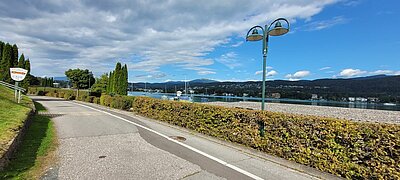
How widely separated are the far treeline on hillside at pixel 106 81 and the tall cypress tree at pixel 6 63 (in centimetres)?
913

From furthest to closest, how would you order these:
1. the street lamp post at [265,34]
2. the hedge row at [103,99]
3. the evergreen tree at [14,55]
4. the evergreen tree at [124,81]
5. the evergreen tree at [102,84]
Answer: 1. the evergreen tree at [102,84]
2. the evergreen tree at [14,55]
3. the evergreen tree at [124,81]
4. the hedge row at [103,99]
5. the street lamp post at [265,34]

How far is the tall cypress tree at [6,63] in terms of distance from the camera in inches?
1051

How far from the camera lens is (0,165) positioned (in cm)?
382

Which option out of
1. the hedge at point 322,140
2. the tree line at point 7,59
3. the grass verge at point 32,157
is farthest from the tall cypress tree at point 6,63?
the hedge at point 322,140

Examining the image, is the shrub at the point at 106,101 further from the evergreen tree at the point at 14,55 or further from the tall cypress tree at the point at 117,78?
the evergreen tree at the point at 14,55

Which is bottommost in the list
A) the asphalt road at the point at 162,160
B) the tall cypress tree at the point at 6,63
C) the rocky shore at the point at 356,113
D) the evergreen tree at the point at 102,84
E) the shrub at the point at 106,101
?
the rocky shore at the point at 356,113

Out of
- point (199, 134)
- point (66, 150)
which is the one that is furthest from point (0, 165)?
point (199, 134)

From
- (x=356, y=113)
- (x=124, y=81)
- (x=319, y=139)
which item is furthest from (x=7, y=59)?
(x=356, y=113)

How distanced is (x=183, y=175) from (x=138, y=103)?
10.7 metres

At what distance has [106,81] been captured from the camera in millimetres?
33531

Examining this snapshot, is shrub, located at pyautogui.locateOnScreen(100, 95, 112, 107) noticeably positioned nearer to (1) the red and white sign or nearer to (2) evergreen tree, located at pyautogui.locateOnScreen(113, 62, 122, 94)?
(2) evergreen tree, located at pyautogui.locateOnScreen(113, 62, 122, 94)

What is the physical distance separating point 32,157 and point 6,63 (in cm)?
3060

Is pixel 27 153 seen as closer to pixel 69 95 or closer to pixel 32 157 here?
pixel 32 157

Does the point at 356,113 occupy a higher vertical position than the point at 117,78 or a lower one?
lower
